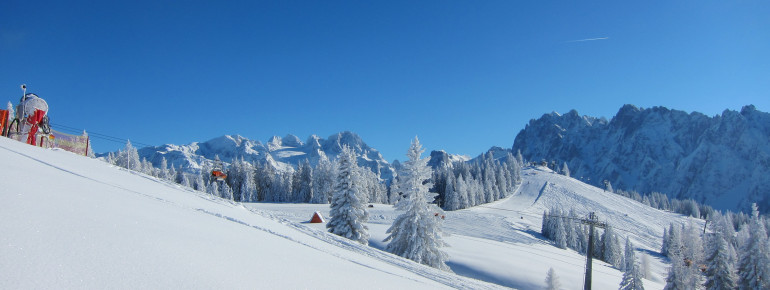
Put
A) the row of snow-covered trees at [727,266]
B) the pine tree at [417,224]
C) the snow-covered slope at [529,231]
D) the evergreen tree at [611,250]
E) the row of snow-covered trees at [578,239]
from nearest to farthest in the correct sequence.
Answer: the pine tree at [417,224] < the snow-covered slope at [529,231] < the row of snow-covered trees at [727,266] < the row of snow-covered trees at [578,239] < the evergreen tree at [611,250]

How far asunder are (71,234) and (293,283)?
249cm

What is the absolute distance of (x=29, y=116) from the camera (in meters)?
18.1

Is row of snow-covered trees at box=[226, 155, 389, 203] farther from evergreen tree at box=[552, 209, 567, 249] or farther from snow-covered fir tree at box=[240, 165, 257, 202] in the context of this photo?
evergreen tree at box=[552, 209, 567, 249]

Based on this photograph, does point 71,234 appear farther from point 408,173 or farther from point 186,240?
point 408,173

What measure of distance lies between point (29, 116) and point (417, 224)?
2143cm

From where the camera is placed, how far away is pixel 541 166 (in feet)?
573

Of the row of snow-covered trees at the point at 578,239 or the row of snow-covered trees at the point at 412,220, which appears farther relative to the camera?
the row of snow-covered trees at the point at 578,239

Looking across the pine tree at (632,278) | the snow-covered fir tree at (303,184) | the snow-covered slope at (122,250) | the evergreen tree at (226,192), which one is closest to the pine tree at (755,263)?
the pine tree at (632,278)

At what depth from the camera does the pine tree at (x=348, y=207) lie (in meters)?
30.4

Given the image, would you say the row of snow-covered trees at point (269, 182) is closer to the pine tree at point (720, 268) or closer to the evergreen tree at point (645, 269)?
the evergreen tree at point (645, 269)

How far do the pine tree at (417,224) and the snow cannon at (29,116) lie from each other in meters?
19.9

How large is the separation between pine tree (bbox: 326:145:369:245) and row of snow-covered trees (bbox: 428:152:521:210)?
44477 millimetres

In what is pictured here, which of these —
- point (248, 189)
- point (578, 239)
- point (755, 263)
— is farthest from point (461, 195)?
point (755, 263)

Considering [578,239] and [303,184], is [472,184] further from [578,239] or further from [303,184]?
[303,184]
